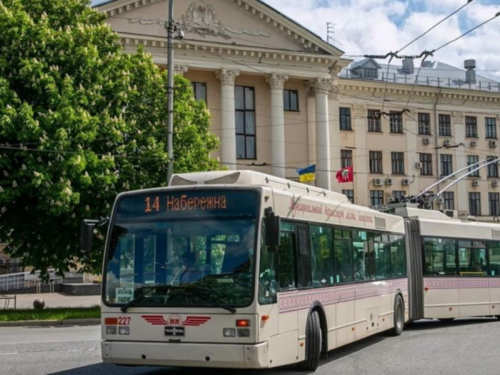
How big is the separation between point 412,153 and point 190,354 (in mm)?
51906

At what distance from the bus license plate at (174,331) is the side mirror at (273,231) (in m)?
1.50

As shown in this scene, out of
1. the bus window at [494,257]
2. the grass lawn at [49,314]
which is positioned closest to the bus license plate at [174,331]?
the bus window at [494,257]

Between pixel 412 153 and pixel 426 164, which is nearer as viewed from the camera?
pixel 412 153

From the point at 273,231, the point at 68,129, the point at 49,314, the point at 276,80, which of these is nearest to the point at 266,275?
the point at 273,231

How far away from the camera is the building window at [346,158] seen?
57.8 meters

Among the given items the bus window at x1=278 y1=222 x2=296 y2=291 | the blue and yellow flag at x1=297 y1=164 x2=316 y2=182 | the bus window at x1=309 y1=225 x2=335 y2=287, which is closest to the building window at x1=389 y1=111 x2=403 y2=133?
the blue and yellow flag at x1=297 y1=164 x2=316 y2=182

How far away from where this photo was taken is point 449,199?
62.9 meters

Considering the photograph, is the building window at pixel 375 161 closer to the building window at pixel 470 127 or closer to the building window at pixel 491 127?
the building window at pixel 470 127

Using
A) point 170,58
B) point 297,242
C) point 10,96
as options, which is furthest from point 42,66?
point 297,242

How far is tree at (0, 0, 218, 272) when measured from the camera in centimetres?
2522

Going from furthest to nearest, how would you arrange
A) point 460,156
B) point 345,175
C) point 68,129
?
point 460,156 < point 345,175 < point 68,129

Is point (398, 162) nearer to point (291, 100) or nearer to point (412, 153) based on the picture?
point (412, 153)

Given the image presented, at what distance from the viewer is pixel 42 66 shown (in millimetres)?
25906

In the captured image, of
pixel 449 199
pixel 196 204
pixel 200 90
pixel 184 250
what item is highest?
pixel 200 90
